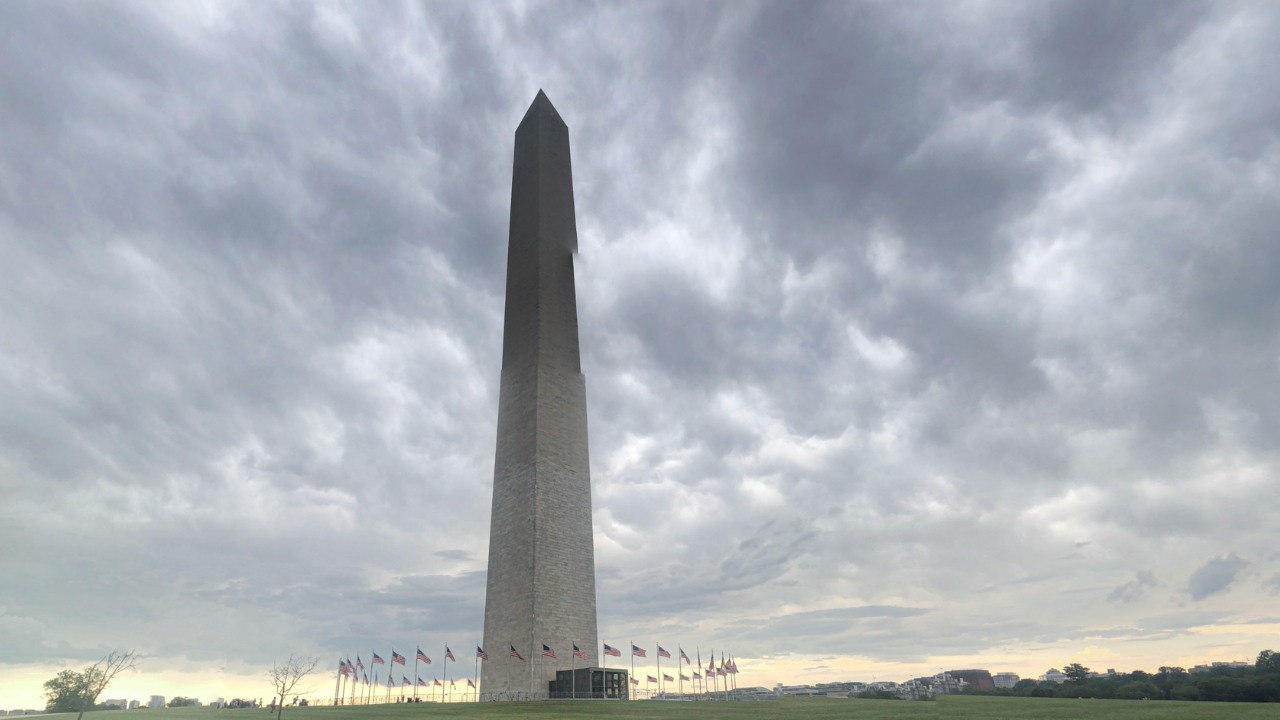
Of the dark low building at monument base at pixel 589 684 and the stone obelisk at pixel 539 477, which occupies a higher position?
the stone obelisk at pixel 539 477

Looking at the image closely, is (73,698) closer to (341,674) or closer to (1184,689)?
(341,674)

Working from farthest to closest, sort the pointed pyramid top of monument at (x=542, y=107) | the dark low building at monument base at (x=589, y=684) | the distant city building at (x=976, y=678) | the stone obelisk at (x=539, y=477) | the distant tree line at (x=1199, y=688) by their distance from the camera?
the distant city building at (x=976, y=678) < the pointed pyramid top of monument at (x=542, y=107) < the stone obelisk at (x=539, y=477) < the dark low building at monument base at (x=589, y=684) < the distant tree line at (x=1199, y=688)

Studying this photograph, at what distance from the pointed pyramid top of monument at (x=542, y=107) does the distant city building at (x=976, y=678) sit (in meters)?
81.5

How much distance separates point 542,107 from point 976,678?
8618 cm

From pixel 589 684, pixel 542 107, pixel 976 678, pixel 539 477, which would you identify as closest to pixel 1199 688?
pixel 589 684

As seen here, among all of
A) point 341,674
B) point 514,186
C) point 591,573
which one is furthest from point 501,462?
point 514,186

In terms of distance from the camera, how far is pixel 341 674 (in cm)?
5997

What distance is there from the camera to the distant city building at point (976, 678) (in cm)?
8706

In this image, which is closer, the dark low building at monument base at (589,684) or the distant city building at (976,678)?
the dark low building at monument base at (589,684)

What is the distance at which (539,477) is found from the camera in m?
52.0

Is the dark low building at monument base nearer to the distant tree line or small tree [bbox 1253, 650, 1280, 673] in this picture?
the distant tree line

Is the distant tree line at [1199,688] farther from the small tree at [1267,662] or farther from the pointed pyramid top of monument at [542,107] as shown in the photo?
the pointed pyramid top of monument at [542,107]

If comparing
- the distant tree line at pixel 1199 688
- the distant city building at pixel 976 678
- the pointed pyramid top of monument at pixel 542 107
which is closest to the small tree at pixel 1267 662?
the distant tree line at pixel 1199 688

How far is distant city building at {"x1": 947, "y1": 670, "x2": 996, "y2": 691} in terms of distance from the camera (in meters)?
87.1
